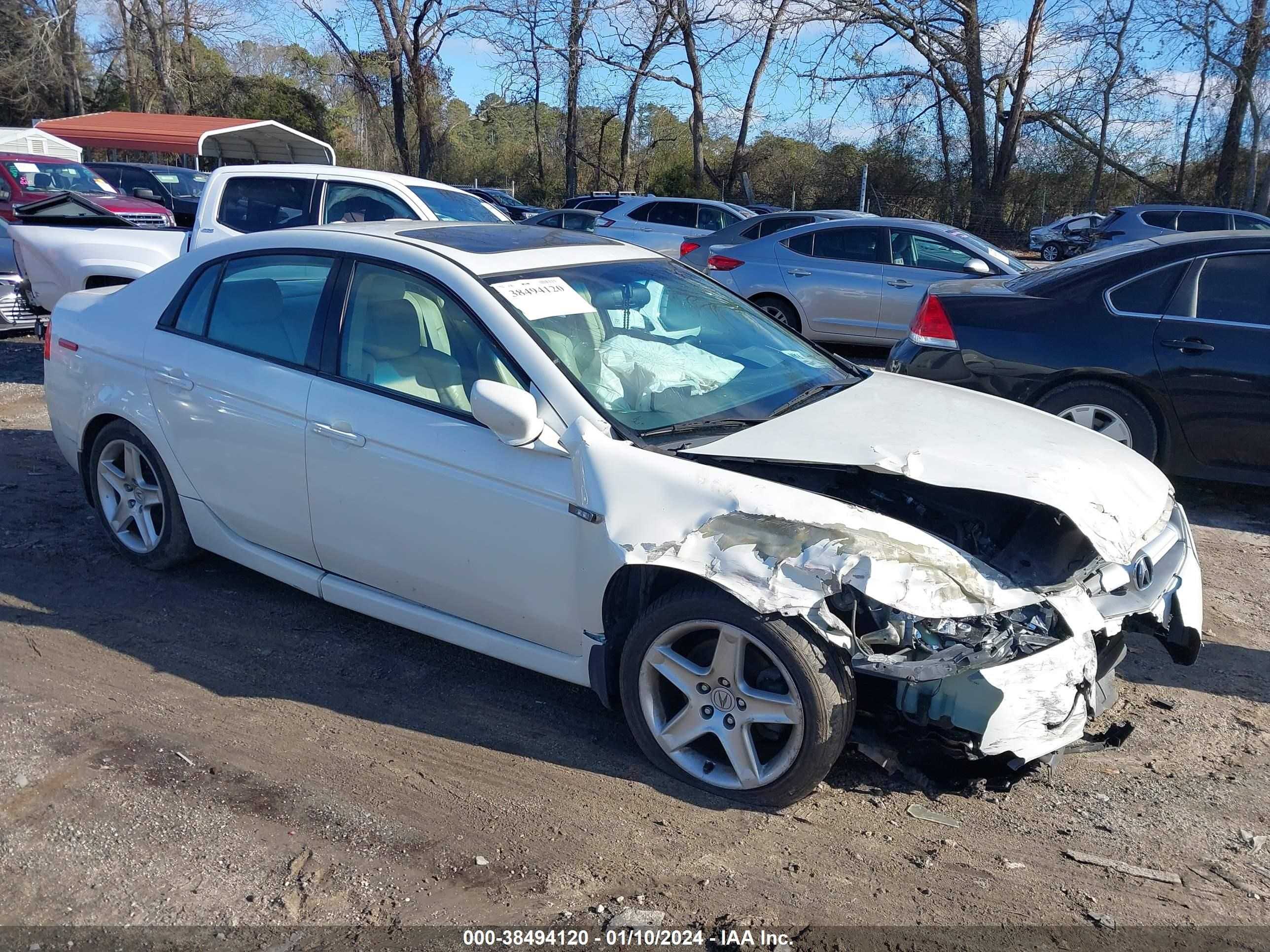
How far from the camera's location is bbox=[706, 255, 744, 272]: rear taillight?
11.2 metres

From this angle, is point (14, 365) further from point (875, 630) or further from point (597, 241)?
point (875, 630)

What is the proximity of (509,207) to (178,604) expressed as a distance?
817 inches

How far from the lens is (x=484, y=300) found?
3.68m

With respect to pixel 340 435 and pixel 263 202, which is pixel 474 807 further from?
pixel 263 202

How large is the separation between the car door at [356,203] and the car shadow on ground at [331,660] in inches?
180

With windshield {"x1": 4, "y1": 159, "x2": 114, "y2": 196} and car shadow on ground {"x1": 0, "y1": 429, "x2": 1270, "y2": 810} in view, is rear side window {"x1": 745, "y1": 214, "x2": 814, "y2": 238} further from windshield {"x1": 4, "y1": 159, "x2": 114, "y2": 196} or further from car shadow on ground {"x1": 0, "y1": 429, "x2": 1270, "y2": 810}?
windshield {"x1": 4, "y1": 159, "x2": 114, "y2": 196}

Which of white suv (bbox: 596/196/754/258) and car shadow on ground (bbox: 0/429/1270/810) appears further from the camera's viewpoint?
white suv (bbox: 596/196/754/258)

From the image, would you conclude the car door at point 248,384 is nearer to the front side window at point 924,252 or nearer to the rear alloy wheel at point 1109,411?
the rear alloy wheel at point 1109,411

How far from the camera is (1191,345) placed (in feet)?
19.5

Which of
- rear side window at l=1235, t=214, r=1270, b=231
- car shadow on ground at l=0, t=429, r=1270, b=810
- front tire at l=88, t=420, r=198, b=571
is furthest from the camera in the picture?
rear side window at l=1235, t=214, r=1270, b=231

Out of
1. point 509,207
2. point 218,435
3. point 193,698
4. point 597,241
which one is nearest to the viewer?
point 193,698

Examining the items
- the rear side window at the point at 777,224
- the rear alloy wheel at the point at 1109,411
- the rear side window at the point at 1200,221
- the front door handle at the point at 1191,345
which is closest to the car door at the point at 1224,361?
the front door handle at the point at 1191,345

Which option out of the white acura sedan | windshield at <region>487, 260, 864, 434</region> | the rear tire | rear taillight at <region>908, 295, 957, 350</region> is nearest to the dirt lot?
the white acura sedan

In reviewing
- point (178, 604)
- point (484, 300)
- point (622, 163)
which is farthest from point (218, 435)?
point (622, 163)
